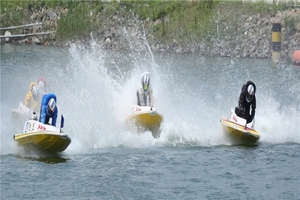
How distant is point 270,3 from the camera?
53.8m

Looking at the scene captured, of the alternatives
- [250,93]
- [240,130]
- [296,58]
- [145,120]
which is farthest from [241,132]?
[296,58]

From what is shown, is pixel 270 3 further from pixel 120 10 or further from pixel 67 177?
pixel 67 177

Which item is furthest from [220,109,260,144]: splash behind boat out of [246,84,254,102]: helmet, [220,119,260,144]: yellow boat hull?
[246,84,254,102]: helmet

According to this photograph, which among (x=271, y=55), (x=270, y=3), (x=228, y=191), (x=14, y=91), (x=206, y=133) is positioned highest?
(x=270, y=3)

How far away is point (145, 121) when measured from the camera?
27.6 metres

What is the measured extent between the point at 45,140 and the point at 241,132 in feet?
20.6


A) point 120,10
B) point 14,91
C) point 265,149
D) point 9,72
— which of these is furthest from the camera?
point 120,10

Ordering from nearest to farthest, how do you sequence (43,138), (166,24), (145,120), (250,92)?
1. (43,138)
2. (250,92)
3. (145,120)
4. (166,24)

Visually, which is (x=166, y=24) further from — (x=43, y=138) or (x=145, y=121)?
(x=43, y=138)

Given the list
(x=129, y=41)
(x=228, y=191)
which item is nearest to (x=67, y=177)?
(x=228, y=191)

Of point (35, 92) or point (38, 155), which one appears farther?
point (35, 92)

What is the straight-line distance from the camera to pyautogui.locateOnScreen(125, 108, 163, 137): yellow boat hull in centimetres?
2755

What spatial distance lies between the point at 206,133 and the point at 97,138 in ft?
12.4

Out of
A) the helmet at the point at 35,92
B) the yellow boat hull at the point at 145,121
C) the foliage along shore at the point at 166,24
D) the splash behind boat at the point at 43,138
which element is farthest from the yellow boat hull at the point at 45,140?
the foliage along shore at the point at 166,24
